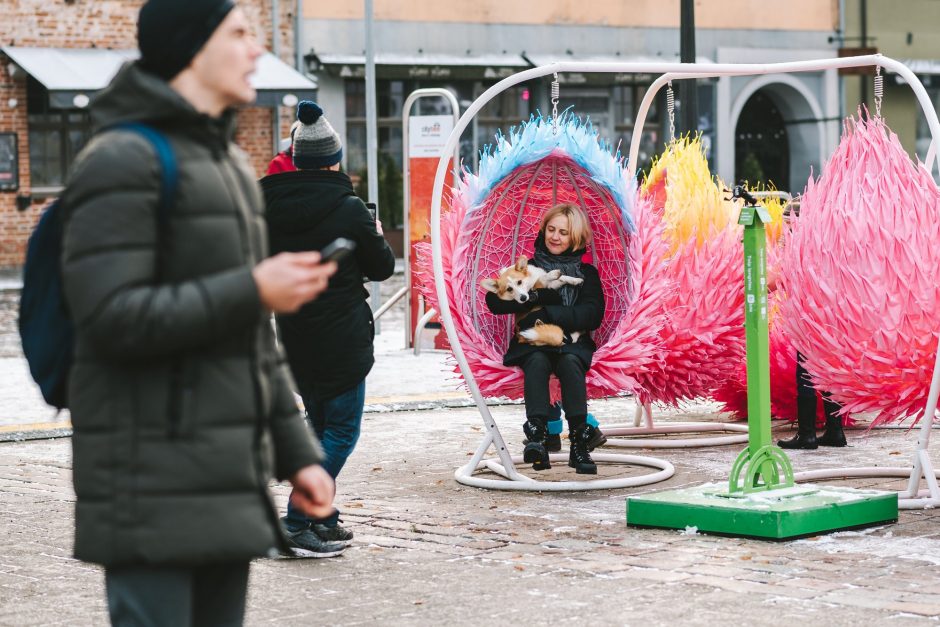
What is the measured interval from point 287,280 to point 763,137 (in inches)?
1322

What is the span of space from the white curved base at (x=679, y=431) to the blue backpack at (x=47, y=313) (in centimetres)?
660

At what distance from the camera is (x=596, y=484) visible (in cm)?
796

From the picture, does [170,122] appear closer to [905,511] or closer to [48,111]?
[905,511]


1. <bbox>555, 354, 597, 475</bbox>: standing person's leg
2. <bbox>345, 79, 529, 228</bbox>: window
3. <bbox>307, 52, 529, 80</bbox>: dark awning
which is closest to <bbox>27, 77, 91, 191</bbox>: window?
<bbox>307, 52, 529, 80</bbox>: dark awning

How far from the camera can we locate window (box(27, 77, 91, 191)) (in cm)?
2858

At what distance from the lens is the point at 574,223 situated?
330 inches

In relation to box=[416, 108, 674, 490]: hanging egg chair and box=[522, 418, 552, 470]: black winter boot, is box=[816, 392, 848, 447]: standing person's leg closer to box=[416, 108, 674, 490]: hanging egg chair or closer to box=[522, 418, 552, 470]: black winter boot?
box=[416, 108, 674, 490]: hanging egg chair

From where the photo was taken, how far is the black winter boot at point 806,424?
918cm

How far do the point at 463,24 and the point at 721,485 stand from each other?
82.5ft

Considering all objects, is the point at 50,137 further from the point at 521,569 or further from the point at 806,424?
the point at 521,569

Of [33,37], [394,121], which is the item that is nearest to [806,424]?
[33,37]

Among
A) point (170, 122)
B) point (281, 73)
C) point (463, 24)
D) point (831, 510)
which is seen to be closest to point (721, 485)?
point (831, 510)

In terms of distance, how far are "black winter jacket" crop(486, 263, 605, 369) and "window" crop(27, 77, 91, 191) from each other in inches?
847

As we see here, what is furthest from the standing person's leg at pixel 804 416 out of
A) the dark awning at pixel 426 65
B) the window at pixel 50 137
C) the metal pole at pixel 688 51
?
the dark awning at pixel 426 65
